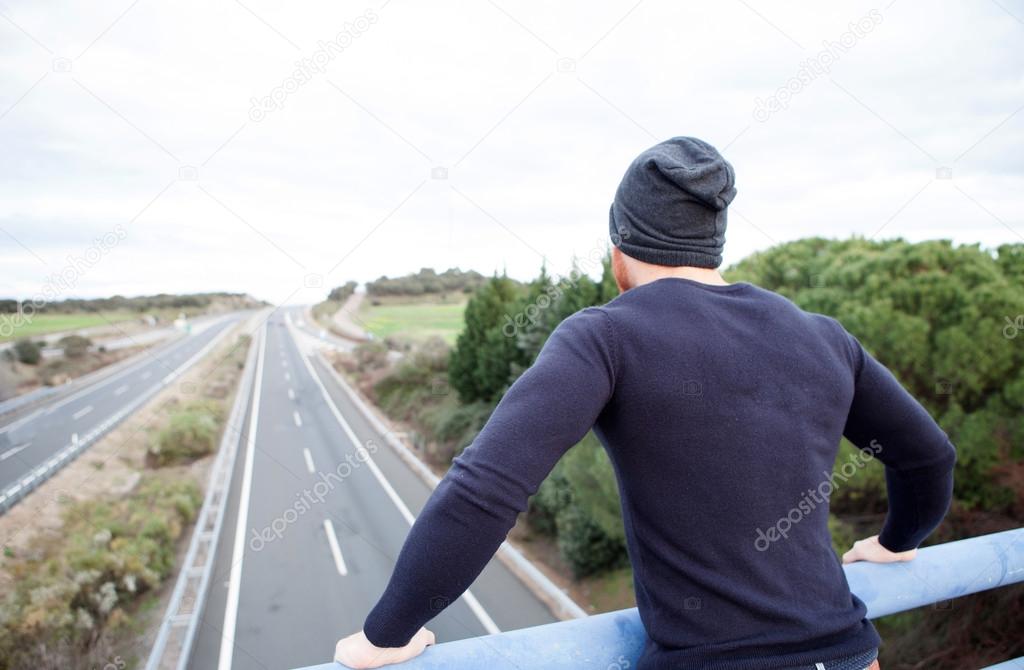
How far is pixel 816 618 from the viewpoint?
0.86 metres

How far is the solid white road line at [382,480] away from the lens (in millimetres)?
10061

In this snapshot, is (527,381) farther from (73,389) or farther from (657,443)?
(73,389)

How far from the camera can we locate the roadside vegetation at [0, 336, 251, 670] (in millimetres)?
6375

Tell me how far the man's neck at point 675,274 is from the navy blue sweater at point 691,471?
33mm

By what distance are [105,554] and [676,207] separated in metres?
9.74

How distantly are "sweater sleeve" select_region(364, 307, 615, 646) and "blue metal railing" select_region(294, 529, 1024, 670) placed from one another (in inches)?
5.2

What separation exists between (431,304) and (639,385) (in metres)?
20.9

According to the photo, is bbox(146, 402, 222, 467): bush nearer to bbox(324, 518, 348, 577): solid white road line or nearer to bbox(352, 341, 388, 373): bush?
bbox(324, 518, 348, 577): solid white road line

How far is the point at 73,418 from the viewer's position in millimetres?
10289

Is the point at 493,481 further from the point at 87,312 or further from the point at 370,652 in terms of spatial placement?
the point at 87,312

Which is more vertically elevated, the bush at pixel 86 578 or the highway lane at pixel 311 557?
the bush at pixel 86 578

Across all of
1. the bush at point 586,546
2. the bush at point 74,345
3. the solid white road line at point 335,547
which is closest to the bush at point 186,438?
the solid white road line at point 335,547

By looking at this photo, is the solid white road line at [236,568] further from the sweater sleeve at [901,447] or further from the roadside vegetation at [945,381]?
the sweater sleeve at [901,447]

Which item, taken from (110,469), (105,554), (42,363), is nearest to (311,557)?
(110,469)
